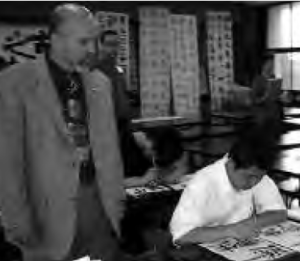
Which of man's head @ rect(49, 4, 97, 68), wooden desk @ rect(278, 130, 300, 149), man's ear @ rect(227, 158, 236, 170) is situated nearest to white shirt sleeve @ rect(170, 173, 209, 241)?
man's ear @ rect(227, 158, 236, 170)

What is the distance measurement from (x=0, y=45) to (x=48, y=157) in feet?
18.0

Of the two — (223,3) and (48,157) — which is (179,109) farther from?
(48,157)

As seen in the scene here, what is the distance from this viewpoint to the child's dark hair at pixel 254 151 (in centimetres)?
175

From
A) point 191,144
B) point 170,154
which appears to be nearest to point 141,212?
point 170,154

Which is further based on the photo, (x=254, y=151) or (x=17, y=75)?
(x=254, y=151)

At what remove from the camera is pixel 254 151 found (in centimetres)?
176

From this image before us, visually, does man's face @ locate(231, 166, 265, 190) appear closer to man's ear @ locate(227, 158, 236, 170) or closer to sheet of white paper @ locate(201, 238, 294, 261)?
man's ear @ locate(227, 158, 236, 170)

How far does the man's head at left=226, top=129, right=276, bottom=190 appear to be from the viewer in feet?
5.75

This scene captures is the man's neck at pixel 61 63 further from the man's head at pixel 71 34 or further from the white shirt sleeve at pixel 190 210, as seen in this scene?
the white shirt sleeve at pixel 190 210

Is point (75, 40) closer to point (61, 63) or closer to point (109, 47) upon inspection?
point (61, 63)

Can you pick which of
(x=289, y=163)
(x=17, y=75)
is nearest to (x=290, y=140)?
(x=289, y=163)

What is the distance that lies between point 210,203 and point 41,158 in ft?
2.35

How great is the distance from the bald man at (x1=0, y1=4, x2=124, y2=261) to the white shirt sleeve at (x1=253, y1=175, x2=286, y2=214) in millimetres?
684

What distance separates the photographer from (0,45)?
6.55 m
